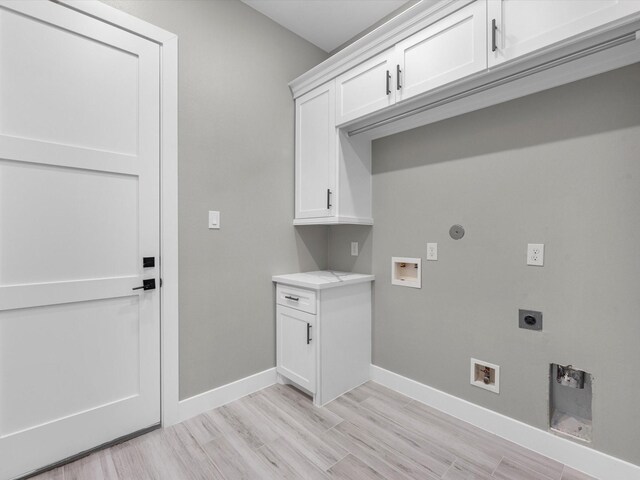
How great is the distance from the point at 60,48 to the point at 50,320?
1.40 meters

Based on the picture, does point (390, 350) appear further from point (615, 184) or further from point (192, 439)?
point (615, 184)

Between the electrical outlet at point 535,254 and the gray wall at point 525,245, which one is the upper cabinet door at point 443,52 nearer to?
the gray wall at point 525,245

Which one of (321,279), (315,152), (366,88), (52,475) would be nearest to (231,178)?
(315,152)

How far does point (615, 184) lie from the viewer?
145 cm

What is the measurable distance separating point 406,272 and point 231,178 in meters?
1.48

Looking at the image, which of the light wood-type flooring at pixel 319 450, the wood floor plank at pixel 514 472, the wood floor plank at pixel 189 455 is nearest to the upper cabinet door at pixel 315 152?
the light wood-type flooring at pixel 319 450

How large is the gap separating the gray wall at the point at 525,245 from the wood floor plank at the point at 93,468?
72.8 inches

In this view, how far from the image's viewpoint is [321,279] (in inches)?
90.7

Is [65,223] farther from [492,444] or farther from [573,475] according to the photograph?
[573,475]

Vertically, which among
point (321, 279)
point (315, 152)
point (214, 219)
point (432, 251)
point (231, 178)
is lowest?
point (321, 279)

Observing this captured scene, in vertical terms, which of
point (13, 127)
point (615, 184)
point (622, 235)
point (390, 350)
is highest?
point (13, 127)

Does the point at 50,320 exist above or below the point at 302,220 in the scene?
below

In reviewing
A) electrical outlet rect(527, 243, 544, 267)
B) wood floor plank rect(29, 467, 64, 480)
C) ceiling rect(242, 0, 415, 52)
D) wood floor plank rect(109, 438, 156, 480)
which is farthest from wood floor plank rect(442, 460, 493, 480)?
ceiling rect(242, 0, 415, 52)

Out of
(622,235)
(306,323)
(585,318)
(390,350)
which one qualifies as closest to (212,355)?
(306,323)
